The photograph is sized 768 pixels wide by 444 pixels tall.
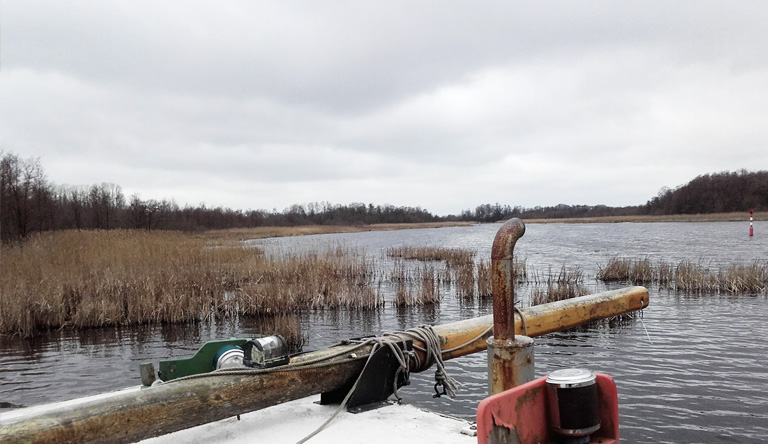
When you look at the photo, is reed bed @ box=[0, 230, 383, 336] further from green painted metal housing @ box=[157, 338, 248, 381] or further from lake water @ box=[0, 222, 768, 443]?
green painted metal housing @ box=[157, 338, 248, 381]

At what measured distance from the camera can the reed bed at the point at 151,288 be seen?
1010 centimetres

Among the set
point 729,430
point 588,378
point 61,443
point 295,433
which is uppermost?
point 588,378

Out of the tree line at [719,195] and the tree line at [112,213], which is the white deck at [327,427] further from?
the tree line at [719,195]

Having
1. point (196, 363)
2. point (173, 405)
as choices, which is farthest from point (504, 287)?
point (196, 363)

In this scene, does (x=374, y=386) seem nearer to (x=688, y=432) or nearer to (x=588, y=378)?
(x=588, y=378)

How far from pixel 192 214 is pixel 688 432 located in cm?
8798

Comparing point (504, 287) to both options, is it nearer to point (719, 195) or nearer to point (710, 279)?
point (710, 279)

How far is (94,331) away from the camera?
988 centimetres

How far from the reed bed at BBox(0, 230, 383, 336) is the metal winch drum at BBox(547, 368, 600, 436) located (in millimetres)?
10058

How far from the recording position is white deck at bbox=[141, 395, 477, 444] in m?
2.81

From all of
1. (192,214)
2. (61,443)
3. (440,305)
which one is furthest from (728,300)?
(192,214)

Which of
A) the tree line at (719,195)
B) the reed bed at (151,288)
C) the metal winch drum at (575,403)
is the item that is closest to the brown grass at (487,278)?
the reed bed at (151,288)

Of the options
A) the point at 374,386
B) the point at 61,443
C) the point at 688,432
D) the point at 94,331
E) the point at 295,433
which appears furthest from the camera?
the point at 94,331

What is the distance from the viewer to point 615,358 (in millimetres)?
7641
